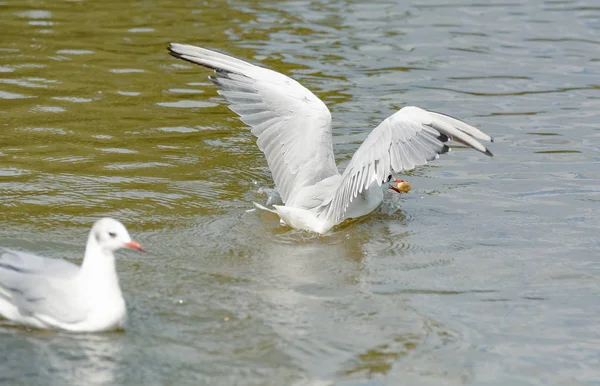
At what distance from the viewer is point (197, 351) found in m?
5.62

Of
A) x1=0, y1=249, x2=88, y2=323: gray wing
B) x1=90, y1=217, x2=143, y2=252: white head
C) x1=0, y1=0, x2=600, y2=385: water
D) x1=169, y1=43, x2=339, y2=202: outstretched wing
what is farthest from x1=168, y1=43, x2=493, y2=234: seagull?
x1=0, y1=249, x2=88, y2=323: gray wing

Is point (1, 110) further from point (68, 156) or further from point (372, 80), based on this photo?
point (372, 80)

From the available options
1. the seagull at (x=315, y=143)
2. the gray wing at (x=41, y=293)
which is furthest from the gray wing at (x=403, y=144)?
the gray wing at (x=41, y=293)

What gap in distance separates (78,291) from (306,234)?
8.73ft

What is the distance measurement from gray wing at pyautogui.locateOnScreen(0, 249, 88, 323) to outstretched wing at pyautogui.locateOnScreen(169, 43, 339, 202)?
9.82ft

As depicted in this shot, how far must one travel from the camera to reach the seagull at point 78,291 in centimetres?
557

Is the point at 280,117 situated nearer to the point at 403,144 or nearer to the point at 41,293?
the point at 403,144

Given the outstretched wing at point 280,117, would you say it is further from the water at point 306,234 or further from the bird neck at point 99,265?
the bird neck at point 99,265

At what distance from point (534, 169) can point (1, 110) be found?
5.05 metres

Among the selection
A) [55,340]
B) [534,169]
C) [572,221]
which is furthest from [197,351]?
[534,169]

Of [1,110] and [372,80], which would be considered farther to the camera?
[372,80]

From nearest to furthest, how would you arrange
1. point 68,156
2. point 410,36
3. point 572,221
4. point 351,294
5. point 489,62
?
point 351,294, point 572,221, point 68,156, point 489,62, point 410,36

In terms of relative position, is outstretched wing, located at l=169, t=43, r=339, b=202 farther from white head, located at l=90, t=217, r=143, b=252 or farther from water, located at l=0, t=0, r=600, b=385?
white head, located at l=90, t=217, r=143, b=252

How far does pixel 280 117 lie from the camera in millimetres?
8680
